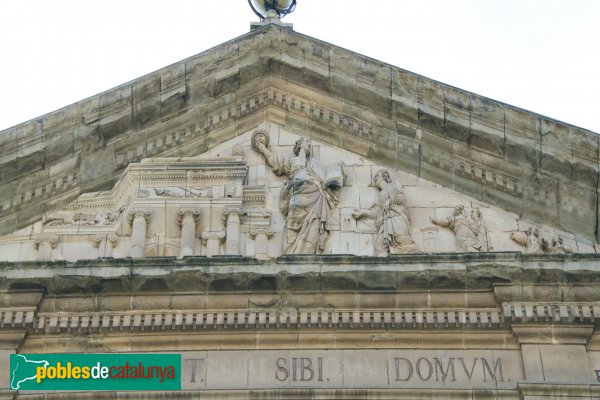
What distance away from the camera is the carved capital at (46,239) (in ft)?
66.1

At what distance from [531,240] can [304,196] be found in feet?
9.62

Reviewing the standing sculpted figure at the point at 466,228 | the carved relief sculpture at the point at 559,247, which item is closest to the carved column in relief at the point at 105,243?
the standing sculpted figure at the point at 466,228

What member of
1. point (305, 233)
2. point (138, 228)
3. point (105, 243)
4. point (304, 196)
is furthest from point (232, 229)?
point (105, 243)

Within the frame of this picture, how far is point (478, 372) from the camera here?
18531 mm

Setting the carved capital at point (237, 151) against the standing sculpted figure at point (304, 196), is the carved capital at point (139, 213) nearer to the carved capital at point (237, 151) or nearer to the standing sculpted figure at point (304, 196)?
the carved capital at point (237, 151)

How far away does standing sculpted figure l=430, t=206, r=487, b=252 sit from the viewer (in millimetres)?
19859

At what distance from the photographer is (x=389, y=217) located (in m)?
20.1

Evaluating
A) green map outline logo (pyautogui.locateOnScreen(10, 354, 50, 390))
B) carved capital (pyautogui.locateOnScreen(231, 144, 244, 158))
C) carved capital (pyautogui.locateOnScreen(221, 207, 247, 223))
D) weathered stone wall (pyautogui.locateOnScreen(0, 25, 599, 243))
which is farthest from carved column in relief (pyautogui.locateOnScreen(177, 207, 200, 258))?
green map outline logo (pyautogui.locateOnScreen(10, 354, 50, 390))

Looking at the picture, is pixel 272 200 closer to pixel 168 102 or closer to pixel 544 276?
pixel 168 102

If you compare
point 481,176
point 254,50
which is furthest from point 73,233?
point 481,176

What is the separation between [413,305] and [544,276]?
159 cm

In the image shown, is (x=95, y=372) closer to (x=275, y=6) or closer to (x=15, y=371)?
(x=15, y=371)

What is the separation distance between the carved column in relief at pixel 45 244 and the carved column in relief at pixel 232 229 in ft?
7.22

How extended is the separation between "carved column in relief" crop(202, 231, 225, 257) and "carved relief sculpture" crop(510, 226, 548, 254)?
370 centimetres
